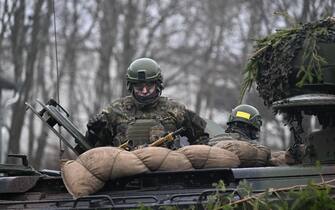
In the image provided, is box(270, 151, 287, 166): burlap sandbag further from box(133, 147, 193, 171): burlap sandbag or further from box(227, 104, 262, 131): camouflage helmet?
box(227, 104, 262, 131): camouflage helmet

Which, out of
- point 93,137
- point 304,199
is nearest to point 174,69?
point 93,137

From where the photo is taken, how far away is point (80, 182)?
23.5 ft

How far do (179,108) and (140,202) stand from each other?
2155 mm

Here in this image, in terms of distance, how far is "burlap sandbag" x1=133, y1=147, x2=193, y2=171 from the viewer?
7.18 metres

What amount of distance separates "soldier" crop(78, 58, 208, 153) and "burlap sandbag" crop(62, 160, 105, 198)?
1.32 m

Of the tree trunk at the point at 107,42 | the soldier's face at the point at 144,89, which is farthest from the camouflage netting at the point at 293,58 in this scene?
the tree trunk at the point at 107,42

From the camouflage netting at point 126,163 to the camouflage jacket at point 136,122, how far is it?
1148 millimetres

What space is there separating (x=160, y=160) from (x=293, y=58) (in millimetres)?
→ 1480

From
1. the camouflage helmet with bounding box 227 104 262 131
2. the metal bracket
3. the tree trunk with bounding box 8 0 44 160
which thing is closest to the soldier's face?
the metal bracket

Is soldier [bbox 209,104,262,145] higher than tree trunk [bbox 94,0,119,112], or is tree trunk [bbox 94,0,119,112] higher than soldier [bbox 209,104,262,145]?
tree trunk [bbox 94,0,119,112]

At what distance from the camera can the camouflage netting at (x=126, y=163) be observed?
712 centimetres

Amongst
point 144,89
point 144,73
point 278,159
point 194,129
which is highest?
point 144,73

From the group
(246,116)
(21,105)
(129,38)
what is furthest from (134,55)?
(246,116)

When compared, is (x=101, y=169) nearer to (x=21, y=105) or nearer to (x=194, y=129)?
(x=194, y=129)
